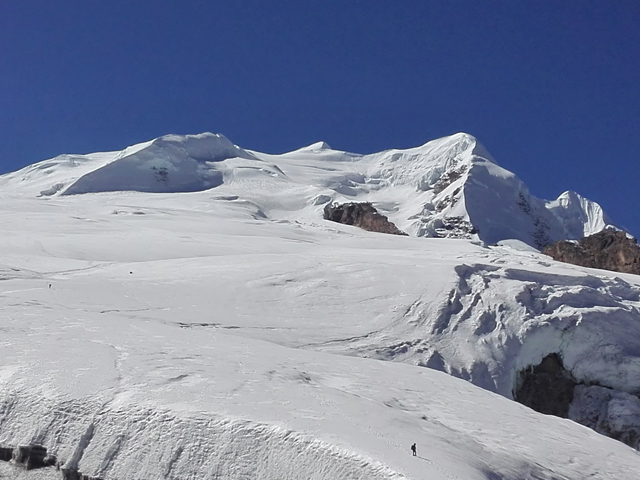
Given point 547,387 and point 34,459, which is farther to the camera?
point 547,387

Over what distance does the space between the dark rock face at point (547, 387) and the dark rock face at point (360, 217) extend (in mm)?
30250

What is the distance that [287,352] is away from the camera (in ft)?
36.8

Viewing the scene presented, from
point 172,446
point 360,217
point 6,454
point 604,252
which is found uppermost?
point 360,217

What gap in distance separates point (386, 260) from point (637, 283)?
812 centimetres

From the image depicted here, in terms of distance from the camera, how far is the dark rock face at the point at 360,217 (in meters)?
48.5

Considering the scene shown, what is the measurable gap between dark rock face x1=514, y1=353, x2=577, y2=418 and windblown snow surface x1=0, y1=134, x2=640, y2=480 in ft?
0.97

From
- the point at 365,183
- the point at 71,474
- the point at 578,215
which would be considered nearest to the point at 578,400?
the point at 71,474

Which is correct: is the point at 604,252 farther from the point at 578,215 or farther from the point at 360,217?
the point at 578,215

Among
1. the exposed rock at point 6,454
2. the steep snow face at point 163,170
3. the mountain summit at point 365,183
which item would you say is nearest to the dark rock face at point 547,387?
the exposed rock at point 6,454

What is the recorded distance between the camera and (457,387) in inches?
439

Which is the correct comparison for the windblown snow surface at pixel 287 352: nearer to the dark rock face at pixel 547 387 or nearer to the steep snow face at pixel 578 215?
the dark rock face at pixel 547 387

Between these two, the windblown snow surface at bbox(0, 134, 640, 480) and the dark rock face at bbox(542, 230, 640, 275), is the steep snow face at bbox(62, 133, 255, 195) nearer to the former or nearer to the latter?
the windblown snow surface at bbox(0, 134, 640, 480)

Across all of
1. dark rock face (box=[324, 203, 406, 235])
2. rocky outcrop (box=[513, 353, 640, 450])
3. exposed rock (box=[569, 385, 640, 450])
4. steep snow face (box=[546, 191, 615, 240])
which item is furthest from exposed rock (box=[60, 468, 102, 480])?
steep snow face (box=[546, 191, 615, 240])

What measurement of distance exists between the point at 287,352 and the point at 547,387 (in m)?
8.43
